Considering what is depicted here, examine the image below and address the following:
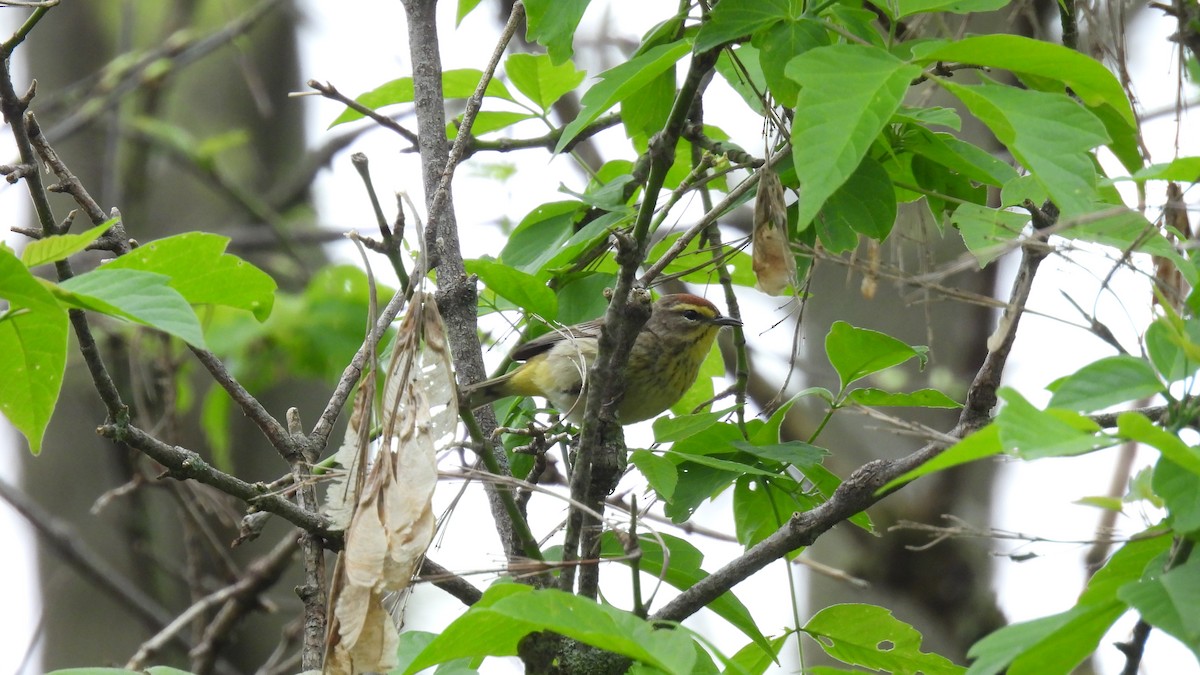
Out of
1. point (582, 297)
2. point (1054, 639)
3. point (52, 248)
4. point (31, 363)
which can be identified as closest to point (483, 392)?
point (582, 297)

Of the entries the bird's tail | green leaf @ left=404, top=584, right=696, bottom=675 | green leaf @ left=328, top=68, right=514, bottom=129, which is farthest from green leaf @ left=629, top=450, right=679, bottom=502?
green leaf @ left=328, top=68, right=514, bottom=129

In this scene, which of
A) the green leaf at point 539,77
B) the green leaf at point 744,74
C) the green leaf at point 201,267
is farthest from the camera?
the green leaf at point 539,77

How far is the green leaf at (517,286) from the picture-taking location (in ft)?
8.20

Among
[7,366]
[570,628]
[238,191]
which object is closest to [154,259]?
[7,366]

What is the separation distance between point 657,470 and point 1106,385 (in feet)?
3.26

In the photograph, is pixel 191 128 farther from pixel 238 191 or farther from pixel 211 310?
pixel 211 310

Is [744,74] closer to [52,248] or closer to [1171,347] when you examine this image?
[1171,347]

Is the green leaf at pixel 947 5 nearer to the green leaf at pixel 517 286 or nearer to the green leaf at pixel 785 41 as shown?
the green leaf at pixel 785 41

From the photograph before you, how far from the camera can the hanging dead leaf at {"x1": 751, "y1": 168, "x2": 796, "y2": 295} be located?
236 centimetres

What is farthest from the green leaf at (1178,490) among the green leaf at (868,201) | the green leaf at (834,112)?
the green leaf at (868,201)

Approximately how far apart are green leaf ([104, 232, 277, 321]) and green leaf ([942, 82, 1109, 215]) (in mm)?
1320

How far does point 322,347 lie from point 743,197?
508 cm

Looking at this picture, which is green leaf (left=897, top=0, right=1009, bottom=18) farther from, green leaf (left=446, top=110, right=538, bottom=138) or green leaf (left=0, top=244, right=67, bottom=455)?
green leaf (left=0, top=244, right=67, bottom=455)

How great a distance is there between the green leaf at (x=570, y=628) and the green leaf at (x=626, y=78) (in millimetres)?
953
